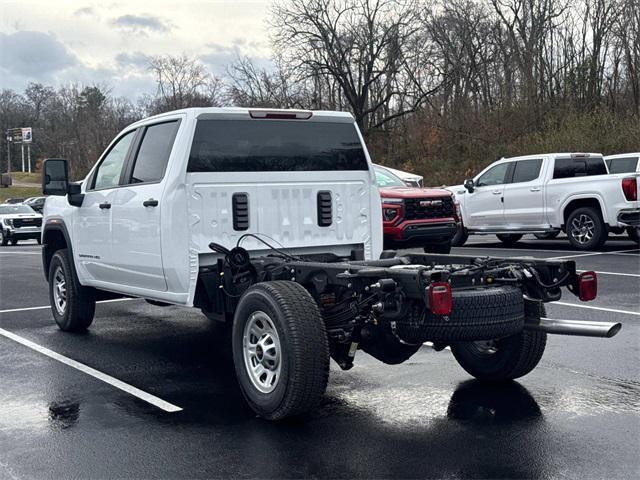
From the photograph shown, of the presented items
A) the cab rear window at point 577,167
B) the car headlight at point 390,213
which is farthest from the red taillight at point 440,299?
the cab rear window at point 577,167

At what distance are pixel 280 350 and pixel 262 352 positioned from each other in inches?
11.9

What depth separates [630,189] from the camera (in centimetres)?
1514

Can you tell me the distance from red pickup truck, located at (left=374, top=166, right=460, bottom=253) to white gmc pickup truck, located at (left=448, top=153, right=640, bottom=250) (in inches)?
160

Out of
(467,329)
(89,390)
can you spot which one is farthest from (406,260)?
(89,390)

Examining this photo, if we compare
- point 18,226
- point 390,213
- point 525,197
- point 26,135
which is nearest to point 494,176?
point 525,197

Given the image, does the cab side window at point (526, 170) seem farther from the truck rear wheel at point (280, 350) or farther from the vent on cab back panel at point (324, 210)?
the truck rear wheel at point (280, 350)

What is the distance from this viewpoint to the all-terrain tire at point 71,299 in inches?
328

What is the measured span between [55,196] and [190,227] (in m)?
3.04

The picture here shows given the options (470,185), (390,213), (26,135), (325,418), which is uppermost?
(26,135)

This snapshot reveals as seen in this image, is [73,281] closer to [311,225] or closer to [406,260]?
[311,225]

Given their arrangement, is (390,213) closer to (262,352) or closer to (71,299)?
(71,299)

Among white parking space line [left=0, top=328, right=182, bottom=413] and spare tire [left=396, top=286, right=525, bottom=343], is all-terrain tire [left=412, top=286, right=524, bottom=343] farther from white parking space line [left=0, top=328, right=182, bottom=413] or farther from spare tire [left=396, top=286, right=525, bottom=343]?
white parking space line [left=0, top=328, right=182, bottom=413]

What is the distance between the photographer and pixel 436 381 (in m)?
6.27

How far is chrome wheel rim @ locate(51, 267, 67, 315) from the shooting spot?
8617 millimetres
